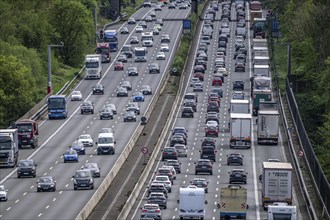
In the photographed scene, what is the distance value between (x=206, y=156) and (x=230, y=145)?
8.57 metres

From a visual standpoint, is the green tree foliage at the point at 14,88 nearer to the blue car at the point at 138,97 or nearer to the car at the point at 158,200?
the blue car at the point at 138,97

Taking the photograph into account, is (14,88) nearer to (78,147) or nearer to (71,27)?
(78,147)

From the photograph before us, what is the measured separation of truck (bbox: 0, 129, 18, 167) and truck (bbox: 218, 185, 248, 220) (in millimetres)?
25839

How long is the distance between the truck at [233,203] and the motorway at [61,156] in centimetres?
943

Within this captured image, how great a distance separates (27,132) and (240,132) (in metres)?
19.6

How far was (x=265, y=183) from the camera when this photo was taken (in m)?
95.8

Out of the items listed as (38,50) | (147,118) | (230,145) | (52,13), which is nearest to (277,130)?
(230,145)

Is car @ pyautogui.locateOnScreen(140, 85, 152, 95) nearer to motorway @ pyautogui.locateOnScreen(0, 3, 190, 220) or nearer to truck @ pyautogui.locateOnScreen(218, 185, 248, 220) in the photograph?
motorway @ pyautogui.locateOnScreen(0, 3, 190, 220)

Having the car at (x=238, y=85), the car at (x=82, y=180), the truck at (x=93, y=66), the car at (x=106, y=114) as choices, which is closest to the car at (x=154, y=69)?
the truck at (x=93, y=66)

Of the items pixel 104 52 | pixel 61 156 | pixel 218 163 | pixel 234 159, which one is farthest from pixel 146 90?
pixel 234 159

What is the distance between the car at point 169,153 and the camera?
118 meters

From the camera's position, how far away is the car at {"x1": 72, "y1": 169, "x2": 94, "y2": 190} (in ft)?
331

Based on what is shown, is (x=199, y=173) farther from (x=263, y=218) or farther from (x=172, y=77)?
(x=172, y=77)

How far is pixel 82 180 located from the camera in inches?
3967
